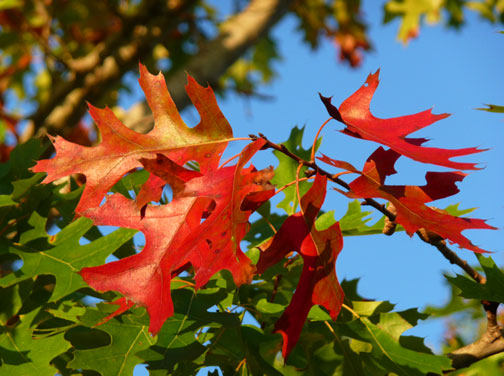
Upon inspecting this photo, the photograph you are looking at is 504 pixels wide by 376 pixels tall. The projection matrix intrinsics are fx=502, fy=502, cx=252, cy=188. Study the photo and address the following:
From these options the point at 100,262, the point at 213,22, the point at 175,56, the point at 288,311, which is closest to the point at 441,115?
the point at 288,311

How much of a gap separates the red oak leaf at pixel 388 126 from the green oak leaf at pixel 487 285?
33cm

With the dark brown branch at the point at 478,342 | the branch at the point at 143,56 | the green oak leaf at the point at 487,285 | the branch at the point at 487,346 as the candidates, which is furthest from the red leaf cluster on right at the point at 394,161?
the branch at the point at 143,56

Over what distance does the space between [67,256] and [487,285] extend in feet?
3.10

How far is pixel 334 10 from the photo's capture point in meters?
5.14

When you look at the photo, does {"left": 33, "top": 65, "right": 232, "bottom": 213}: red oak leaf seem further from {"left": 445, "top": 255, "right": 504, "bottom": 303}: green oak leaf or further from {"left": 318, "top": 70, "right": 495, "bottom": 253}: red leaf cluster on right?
{"left": 445, "top": 255, "right": 504, "bottom": 303}: green oak leaf

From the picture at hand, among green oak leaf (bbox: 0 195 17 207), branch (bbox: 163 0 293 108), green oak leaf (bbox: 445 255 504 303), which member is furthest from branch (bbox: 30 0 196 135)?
green oak leaf (bbox: 445 255 504 303)

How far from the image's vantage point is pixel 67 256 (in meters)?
1.18

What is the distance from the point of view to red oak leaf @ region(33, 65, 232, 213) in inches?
36.7

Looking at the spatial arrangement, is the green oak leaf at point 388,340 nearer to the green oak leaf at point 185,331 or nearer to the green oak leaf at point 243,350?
the green oak leaf at point 243,350

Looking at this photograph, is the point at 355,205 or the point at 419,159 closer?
the point at 419,159

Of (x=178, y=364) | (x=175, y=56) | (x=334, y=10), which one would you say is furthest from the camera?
(x=334, y=10)

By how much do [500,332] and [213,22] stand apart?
313 cm

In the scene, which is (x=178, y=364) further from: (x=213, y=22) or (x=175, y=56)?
(x=175, y=56)

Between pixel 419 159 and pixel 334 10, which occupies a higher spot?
pixel 419 159
